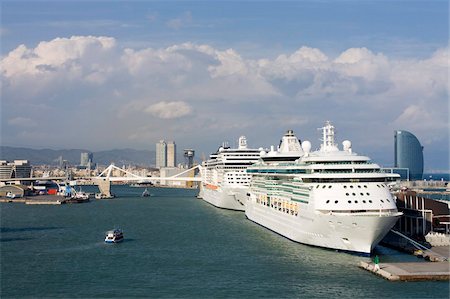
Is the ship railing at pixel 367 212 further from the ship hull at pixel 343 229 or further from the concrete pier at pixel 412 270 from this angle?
the concrete pier at pixel 412 270

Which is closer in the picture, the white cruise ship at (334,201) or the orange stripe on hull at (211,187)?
the white cruise ship at (334,201)

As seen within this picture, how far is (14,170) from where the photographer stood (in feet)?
580

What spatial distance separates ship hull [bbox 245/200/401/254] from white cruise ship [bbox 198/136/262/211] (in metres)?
28.6

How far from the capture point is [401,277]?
30.0 meters

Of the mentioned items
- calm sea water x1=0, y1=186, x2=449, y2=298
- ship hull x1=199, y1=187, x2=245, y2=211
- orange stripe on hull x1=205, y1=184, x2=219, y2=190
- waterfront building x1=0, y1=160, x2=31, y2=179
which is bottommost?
calm sea water x1=0, y1=186, x2=449, y2=298

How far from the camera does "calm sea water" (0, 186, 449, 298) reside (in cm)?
2833

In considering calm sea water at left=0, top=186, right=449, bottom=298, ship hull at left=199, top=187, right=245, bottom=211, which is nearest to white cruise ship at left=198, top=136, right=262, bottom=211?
ship hull at left=199, top=187, right=245, bottom=211

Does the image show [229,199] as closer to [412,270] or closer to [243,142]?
[243,142]

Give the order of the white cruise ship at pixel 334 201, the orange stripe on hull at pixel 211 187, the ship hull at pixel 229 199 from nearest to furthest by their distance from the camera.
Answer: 1. the white cruise ship at pixel 334 201
2. the ship hull at pixel 229 199
3. the orange stripe on hull at pixel 211 187

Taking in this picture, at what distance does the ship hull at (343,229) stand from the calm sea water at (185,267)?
695 mm

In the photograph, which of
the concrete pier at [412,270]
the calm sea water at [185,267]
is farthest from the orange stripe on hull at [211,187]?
the concrete pier at [412,270]

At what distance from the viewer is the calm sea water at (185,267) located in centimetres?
2833

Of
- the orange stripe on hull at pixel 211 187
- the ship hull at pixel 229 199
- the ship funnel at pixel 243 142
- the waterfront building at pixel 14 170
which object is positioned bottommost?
the ship hull at pixel 229 199

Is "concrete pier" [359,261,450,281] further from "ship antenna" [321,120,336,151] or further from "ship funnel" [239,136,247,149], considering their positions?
"ship funnel" [239,136,247,149]
